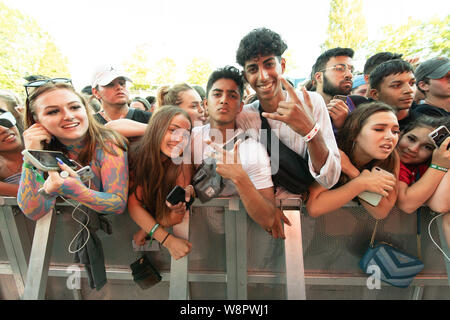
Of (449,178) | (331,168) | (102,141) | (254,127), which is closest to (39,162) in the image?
(102,141)

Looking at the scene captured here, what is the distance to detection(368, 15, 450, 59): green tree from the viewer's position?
6910 mm

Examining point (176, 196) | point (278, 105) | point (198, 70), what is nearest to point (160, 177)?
point (176, 196)

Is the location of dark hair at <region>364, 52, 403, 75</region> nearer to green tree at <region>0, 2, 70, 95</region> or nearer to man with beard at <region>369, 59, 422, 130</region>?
man with beard at <region>369, 59, 422, 130</region>

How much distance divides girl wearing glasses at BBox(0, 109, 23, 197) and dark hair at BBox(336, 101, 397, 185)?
2.62 meters

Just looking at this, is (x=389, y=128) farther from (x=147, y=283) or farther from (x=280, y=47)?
(x=147, y=283)

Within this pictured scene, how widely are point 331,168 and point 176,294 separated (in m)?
1.40

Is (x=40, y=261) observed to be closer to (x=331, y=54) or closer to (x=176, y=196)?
(x=176, y=196)

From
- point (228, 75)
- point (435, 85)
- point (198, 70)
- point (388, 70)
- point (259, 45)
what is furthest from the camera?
point (198, 70)

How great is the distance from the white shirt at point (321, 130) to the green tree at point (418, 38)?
6.53 meters

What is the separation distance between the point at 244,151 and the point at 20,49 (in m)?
14.0

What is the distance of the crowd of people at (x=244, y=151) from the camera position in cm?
145

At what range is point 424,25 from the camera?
26.1 feet

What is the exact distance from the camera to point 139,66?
1745 centimetres

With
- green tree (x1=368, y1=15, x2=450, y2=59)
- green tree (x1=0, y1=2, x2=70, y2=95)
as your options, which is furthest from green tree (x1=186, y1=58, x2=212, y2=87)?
green tree (x1=368, y1=15, x2=450, y2=59)
